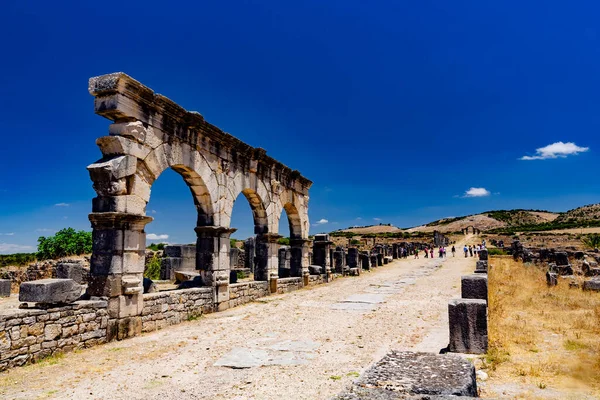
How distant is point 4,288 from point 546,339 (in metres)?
15.8

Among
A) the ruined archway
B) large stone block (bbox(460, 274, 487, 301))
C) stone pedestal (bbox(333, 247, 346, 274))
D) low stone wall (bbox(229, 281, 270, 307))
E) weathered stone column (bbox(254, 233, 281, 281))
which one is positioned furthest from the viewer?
stone pedestal (bbox(333, 247, 346, 274))

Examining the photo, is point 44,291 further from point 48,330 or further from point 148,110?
point 148,110

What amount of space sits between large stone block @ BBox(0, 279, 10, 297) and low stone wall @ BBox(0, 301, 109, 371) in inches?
355

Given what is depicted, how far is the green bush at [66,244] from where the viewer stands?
2580 cm

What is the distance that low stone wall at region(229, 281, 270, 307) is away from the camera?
12.7 m

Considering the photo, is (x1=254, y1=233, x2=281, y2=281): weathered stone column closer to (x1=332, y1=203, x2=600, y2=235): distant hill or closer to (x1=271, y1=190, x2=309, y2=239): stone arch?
(x1=271, y1=190, x2=309, y2=239): stone arch

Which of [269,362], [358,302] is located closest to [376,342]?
[269,362]

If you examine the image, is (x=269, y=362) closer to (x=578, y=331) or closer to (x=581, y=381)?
(x=581, y=381)

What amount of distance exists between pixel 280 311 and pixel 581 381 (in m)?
7.41

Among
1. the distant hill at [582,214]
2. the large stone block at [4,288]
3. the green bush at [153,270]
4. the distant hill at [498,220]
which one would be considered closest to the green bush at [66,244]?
the green bush at [153,270]

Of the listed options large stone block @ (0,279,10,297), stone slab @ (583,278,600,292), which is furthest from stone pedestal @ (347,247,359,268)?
large stone block @ (0,279,10,297)

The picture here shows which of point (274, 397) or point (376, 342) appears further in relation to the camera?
point (376, 342)

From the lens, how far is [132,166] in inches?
347

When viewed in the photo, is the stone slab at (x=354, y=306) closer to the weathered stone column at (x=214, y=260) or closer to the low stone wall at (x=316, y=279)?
the weathered stone column at (x=214, y=260)
